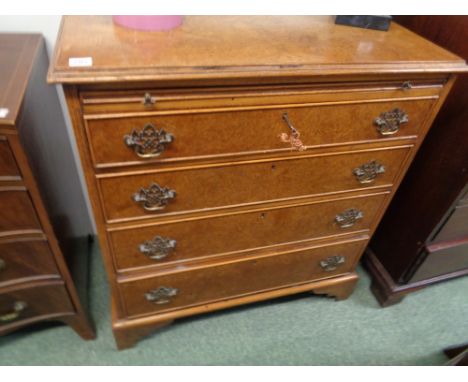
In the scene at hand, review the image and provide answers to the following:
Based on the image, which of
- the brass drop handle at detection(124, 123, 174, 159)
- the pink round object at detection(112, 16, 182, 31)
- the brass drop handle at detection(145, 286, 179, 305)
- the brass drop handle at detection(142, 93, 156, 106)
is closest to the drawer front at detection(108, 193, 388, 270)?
the brass drop handle at detection(145, 286, 179, 305)

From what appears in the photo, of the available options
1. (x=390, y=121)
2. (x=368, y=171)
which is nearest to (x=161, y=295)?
(x=368, y=171)

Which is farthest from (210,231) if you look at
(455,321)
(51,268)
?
(455,321)

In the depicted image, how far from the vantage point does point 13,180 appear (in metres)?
0.73

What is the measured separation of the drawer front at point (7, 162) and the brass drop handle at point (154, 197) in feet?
0.81

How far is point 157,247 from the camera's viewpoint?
925mm

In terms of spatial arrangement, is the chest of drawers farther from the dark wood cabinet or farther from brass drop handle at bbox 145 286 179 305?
the dark wood cabinet

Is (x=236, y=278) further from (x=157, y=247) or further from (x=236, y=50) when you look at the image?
(x=236, y=50)

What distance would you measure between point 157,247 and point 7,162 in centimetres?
40

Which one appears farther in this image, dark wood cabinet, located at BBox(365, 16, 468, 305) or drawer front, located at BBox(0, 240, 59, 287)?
dark wood cabinet, located at BBox(365, 16, 468, 305)

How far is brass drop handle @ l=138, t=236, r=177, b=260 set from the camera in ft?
2.98

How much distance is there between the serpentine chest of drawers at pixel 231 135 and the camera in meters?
0.66

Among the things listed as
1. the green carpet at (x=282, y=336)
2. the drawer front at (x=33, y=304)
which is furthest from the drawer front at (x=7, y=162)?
the green carpet at (x=282, y=336)

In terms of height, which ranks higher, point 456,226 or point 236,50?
point 236,50

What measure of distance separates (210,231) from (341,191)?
390 millimetres
